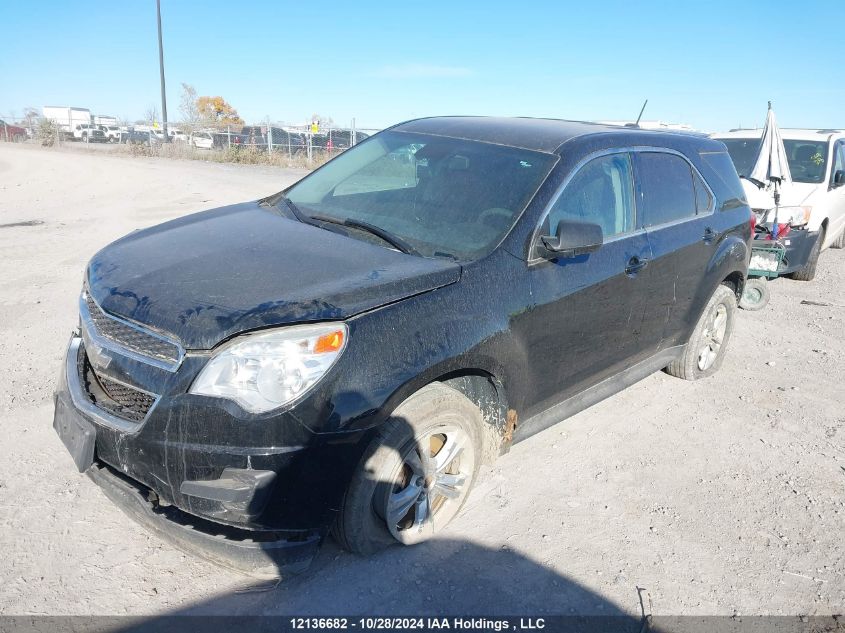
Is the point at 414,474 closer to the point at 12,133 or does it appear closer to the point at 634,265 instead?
the point at 634,265

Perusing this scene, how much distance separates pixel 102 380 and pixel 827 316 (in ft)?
25.3

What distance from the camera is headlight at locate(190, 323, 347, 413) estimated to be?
7.58ft

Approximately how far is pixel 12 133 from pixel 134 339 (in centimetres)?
5230

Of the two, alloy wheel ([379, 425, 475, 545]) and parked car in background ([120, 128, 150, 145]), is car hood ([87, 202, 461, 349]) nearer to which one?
alloy wheel ([379, 425, 475, 545])

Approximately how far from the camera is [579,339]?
3.47 meters

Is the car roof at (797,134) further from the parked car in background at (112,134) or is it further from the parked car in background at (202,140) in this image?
the parked car in background at (112,134)

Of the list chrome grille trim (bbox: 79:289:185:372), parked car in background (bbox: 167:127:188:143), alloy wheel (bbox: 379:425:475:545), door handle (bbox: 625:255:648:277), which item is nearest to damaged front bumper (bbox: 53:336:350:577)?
chrome grille trim (bbox: 79:289:185:372)

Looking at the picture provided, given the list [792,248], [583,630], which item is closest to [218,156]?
[792,248]

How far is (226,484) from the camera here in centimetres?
231

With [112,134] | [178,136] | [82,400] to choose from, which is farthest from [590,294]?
[112,134]

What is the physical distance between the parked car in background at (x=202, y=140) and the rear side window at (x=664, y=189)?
30.7 m

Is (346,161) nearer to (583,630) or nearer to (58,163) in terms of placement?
(583,630)

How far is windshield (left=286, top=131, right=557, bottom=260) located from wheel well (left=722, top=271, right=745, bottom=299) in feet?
8.31

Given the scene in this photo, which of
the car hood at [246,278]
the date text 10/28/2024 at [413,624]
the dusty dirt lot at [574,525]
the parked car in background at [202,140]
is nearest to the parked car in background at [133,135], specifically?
the parked car in background at [202,140]
